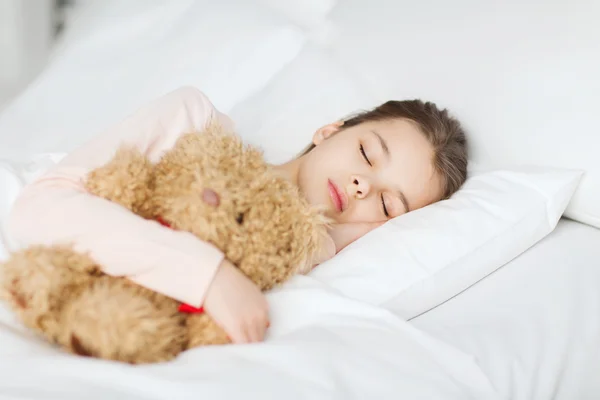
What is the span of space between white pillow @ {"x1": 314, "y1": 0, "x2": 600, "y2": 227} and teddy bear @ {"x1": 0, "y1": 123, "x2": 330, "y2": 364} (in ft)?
1.76

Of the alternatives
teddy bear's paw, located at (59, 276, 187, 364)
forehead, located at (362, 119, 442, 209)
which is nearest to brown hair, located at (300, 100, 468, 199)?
forehead, located at (362, 119, 442, 209)

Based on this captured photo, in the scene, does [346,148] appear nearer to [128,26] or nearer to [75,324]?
[75,324]

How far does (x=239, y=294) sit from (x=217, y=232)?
90 mm

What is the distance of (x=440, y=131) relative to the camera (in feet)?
3.96

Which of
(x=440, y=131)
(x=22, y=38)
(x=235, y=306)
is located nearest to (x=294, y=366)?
(x=235, y=306)

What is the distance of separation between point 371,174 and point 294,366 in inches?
17.5

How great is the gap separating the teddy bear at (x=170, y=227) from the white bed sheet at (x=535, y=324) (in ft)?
0.89

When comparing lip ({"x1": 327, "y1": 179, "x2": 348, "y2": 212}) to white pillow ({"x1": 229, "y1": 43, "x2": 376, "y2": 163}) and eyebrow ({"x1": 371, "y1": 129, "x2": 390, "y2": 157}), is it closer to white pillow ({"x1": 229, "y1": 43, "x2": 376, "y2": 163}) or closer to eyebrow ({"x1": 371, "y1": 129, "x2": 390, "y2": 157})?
eyebrow ({"x1": 371, "y1": 129, "x2": 390, "y2": 157})

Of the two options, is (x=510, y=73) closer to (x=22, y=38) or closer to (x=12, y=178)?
(x=12, y=178)

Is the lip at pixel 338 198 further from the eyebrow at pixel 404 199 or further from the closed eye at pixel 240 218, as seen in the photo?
the closed eye at pixel 240 218

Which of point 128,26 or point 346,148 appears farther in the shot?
point 128,26

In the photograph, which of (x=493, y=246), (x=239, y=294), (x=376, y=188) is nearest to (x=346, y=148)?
(x=376, y=188)

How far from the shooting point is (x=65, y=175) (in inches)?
36.7

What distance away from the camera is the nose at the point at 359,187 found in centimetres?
106
